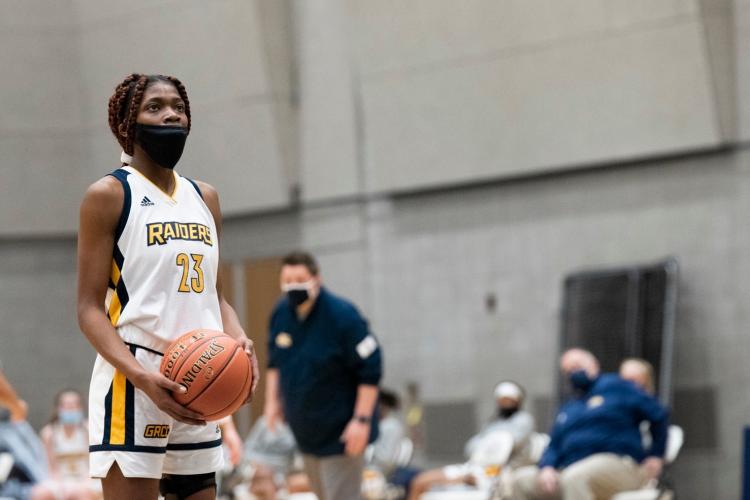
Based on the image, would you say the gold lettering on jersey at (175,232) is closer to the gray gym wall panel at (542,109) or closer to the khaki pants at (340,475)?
the khaki pants at (340,475)

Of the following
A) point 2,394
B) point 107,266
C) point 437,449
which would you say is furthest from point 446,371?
point 107,266

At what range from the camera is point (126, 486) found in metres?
3.44

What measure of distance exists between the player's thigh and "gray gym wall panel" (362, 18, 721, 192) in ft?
30.7

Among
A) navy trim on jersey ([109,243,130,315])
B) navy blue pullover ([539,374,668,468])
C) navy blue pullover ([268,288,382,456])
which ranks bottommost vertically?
navy blue pullover ([539,374,668,468])

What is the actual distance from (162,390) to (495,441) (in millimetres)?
7825

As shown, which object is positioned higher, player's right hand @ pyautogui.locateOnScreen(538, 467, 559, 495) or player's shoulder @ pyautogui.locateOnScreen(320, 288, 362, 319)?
player's shoulder @ pyautogui.locateOnScreen(320, 288, 362, 319)

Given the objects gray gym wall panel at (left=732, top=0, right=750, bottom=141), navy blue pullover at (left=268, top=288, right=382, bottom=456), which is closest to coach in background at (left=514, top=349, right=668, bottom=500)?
navy blue pullover at (left=268, top=288, right=382, bottom=456)

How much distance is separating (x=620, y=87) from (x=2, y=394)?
8164 millimetres

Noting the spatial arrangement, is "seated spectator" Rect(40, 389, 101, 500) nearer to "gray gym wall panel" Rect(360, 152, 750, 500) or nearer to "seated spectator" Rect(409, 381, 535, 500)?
"seated spectator" Rect(409, 381, 535, 500)

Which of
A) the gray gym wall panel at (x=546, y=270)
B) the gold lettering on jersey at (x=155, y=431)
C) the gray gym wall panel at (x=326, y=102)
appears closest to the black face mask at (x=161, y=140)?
the gold lettering on jersey at (x=155, y=431)

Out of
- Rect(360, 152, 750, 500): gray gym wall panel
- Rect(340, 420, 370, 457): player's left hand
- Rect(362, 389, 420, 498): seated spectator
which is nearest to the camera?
Rect(340, 420, 370, 457): player's left hand

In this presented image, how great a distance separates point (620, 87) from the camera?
485 inches

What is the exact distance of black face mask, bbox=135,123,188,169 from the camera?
3.56m

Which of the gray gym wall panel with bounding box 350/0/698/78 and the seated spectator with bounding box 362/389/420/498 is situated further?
the gray gym wall panel with bounding box 350/0/698/78
